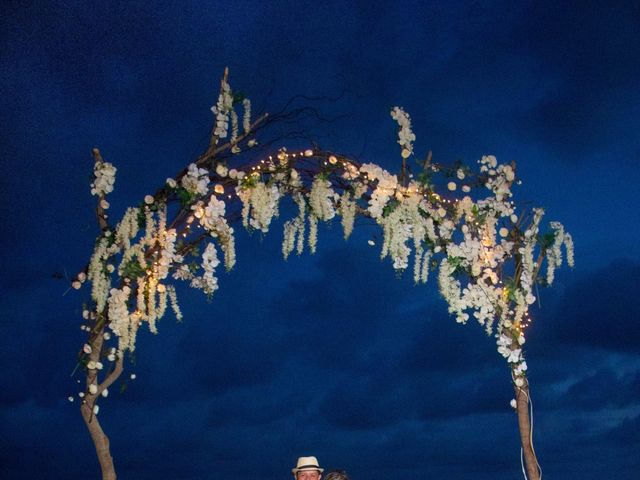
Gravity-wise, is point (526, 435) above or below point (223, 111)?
below

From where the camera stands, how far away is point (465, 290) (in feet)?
26.0

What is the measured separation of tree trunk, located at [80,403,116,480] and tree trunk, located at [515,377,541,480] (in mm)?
3910

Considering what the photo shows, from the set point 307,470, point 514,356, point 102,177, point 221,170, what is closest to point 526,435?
point 514,356

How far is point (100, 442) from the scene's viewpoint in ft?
22.1

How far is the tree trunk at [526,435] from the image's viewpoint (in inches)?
289

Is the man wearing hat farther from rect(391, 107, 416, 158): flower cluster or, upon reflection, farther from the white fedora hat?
rect(391, 107, 416, 158): flower cluster

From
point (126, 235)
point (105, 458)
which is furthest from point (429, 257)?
point (105, 458)

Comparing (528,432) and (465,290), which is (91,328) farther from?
(528,432)

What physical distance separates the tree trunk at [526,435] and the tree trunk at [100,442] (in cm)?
391

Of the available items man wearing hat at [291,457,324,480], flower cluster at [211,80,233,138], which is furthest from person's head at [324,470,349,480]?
flower cluster at [211,80,233,138]

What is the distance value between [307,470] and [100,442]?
1.87m

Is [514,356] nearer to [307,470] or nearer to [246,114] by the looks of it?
[307,470]

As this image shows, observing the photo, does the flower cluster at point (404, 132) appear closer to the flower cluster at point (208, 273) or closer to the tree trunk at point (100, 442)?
the flower cluster at point (208, 273)

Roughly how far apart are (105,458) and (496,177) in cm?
490
